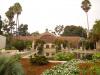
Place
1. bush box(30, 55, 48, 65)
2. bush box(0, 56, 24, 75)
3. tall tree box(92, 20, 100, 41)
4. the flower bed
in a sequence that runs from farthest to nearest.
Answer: tall tree box(92, 20, 100, 41) → bush box(30, 55, 48, 65) → the flower bed → bush box(0, 56, 24, 75)

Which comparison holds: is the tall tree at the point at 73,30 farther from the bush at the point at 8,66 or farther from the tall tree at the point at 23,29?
the bush at the point at 8,66

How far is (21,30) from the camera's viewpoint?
290 feet

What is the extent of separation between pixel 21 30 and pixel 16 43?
36.6 metres

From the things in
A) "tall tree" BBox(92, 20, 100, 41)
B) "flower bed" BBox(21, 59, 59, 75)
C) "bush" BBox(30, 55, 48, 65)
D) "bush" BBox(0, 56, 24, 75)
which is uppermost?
"tall tree" BBox(92, 20, 100, 41)

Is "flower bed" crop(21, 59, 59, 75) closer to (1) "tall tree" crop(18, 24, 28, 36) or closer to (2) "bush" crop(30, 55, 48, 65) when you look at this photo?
(2) "bush" crop(30, 55, 48, 65)

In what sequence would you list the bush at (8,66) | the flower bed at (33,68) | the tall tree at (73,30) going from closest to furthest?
1. the bush at (8,66)
2. the flower bed at (33,68)
3. the tall tree at (73,30)

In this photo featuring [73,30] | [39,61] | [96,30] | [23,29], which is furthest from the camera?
[23,29]

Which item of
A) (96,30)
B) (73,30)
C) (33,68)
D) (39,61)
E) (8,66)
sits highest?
(73,30)

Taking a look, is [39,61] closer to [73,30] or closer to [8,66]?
[8,66]

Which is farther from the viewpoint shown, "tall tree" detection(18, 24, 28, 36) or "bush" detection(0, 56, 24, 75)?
"tall tree" detection(18, 24, 28, 36)

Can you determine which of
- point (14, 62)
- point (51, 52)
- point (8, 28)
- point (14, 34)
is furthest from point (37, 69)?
point (14, 34)

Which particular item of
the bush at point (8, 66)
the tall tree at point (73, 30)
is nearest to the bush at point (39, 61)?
the bush at point (8, 66)

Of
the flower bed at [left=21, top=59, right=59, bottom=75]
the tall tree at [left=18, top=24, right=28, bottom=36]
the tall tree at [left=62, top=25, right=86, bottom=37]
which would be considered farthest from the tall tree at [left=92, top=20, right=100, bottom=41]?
the tall tree at [left=18, top=24, right=28, bottom=36]

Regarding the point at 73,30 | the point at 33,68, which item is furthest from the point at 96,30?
the point at 33,68
